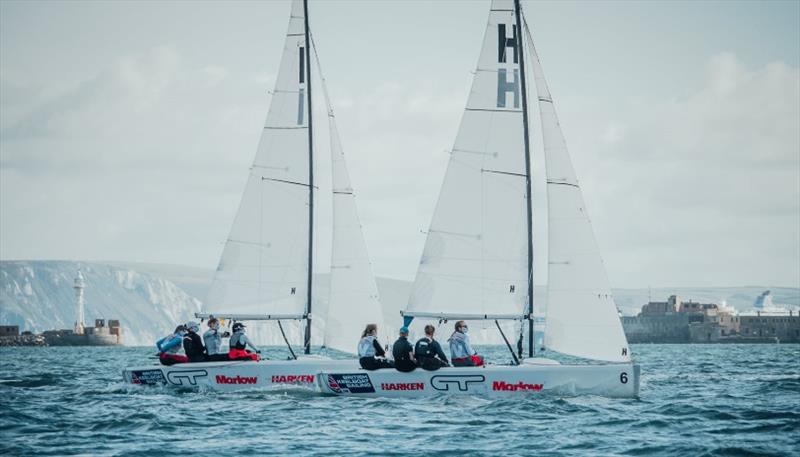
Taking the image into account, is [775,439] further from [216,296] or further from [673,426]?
[216,296]

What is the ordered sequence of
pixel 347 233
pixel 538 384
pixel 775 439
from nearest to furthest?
pixel 775 439 → pixel 538 384 → pixel 347 233

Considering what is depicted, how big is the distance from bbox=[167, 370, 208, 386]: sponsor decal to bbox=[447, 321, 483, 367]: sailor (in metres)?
8.58

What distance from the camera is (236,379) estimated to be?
37.5 metres

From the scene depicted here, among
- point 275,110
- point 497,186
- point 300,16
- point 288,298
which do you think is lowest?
point 288,298

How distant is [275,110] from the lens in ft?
138

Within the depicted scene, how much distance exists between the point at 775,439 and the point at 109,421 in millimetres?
15452

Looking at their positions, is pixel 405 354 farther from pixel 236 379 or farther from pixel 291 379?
pixel 236 379

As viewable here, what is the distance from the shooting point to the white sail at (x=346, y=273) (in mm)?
40188

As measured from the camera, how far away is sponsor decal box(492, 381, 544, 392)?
33.3 metres

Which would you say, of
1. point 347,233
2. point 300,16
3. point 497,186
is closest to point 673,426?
point 497,186

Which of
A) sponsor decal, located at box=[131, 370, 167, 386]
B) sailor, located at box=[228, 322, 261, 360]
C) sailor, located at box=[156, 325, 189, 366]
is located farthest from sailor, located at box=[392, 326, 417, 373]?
sponsor decal, located at box=[131, 370, 167, 386]

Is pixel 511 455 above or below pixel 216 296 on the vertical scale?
below

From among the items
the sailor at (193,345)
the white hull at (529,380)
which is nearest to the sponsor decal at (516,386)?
the white hull at (529,380)

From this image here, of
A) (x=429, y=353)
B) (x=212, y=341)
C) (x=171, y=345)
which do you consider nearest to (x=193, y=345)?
(x=212, y=341)
